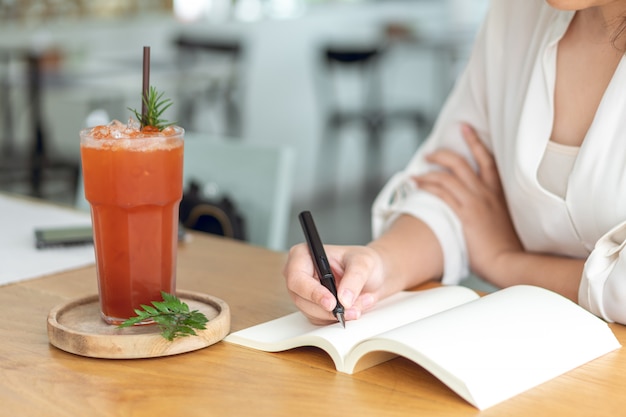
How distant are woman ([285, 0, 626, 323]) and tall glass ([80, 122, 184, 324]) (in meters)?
0.16

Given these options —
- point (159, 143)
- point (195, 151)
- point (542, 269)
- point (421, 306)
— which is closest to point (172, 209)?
point (159, 143)

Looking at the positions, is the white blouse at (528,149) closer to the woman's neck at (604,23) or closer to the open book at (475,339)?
the woman's neck at (604,23)

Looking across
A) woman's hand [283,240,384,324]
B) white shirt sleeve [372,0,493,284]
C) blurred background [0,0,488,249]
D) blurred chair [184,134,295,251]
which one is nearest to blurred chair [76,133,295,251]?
blurred chair [184,134,295,251]

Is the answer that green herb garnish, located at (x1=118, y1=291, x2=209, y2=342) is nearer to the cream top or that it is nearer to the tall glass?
the tall glass

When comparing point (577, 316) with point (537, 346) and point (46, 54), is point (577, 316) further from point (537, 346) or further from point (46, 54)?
point (46, 54)

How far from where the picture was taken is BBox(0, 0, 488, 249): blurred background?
15.6ft

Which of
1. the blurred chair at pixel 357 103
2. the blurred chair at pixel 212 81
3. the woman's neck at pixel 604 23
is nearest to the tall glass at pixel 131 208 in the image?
the woman's neck at pixel 604 23

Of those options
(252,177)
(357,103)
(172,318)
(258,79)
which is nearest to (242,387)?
(172,318)

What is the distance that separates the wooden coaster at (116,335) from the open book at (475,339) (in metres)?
0.04

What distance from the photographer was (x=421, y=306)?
109 centimetres

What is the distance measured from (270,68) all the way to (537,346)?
16.5ft

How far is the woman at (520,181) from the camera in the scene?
1.14 metres

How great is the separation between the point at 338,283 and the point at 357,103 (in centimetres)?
531

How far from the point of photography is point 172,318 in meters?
0.99
